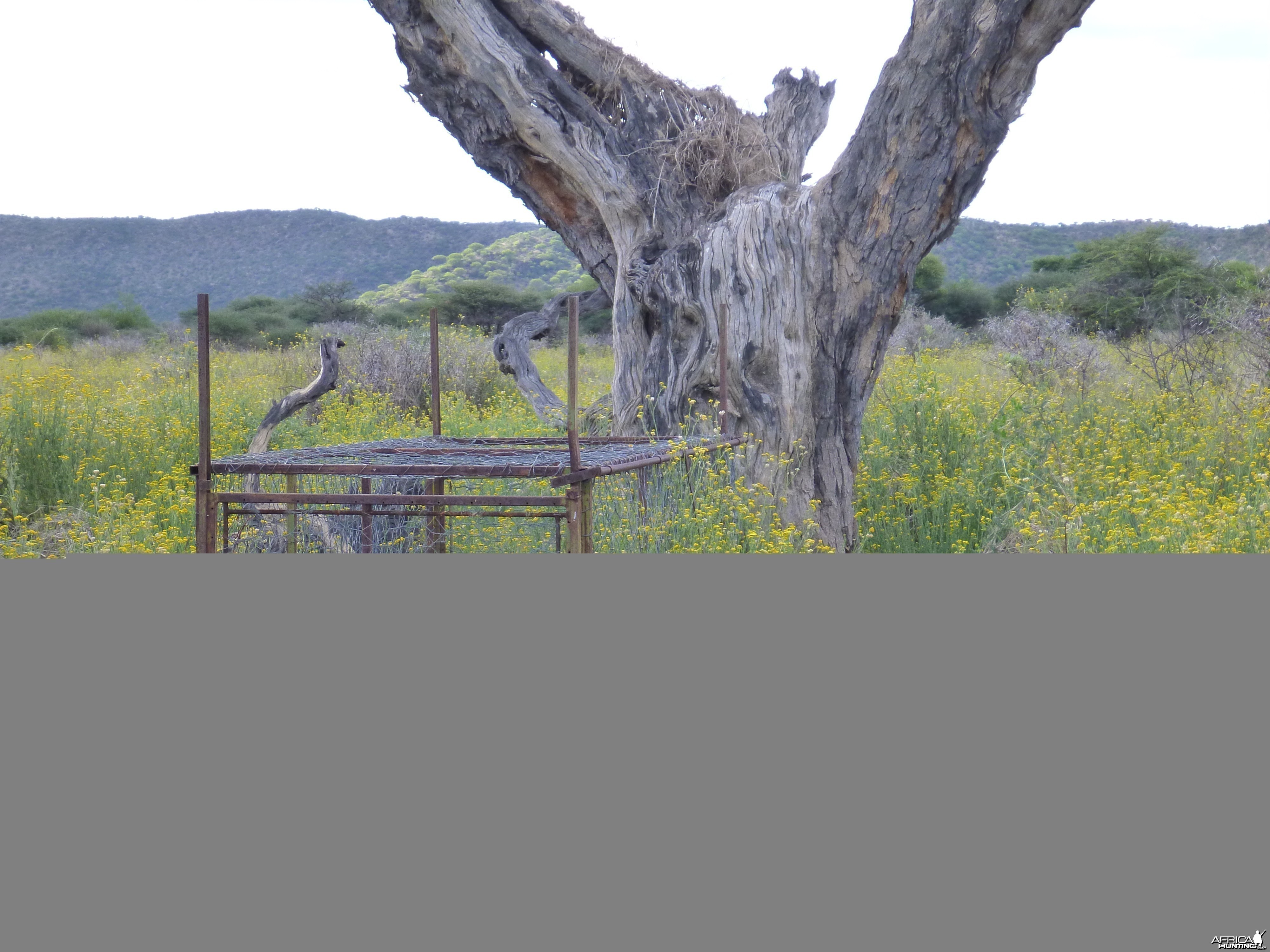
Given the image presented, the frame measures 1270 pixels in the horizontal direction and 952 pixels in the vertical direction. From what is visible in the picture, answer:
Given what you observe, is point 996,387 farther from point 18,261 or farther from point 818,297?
point 18,261

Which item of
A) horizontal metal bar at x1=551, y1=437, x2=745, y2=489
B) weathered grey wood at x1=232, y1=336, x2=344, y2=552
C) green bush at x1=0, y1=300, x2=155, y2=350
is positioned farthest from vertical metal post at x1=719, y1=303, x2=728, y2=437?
green bush at x1=0, y1=300, x2=155, y2=350

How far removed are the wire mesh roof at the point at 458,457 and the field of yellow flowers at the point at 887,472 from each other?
0.80 ft

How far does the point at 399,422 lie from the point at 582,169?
3.69m

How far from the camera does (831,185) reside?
5.96 meters

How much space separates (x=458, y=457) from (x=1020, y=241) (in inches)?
1732

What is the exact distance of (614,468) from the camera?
3.33m

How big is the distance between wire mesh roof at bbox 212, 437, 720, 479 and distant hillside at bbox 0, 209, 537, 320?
127 feet

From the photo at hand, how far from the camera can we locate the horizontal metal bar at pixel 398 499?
10.1 feet

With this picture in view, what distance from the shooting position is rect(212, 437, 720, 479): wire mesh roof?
10.7ft

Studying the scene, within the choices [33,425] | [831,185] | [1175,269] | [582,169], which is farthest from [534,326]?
[1175,269]

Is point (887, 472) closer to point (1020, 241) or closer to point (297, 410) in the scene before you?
point (297, 410)

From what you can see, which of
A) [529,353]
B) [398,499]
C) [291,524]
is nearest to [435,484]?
[291,524]

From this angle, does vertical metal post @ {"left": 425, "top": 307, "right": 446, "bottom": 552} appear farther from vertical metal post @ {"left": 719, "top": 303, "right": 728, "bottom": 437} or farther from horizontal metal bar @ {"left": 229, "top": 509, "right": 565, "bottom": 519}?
vertical metal post @ {"left": 719, "top": 303, "right": 728, "bottom": 437}

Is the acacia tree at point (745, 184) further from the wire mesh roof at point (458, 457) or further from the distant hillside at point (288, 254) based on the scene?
the distant hillside at point (288, 254)
